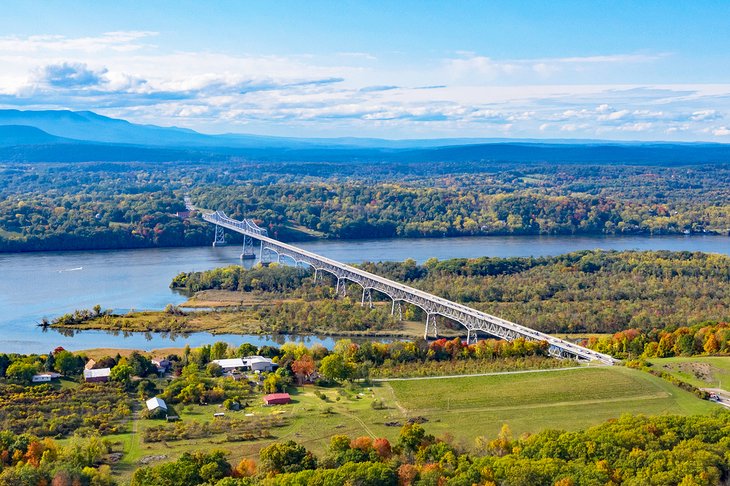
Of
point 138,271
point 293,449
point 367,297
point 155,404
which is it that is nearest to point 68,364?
point 155,404

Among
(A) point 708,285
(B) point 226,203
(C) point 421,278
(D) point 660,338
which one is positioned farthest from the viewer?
(B) point 226,203

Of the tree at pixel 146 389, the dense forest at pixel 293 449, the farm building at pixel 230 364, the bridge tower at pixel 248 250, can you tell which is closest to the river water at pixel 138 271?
the bridge tower at pixel 248 250

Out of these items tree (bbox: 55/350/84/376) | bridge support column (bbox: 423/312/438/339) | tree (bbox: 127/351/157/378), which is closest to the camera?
tree (bbox: 127/351/157/378)

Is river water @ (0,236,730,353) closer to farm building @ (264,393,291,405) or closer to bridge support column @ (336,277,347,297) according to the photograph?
bridge support column @ (336,277,347,297)

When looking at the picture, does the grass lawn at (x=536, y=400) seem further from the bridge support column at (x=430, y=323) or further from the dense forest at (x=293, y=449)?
the bridge support column at (x=430, y=323)

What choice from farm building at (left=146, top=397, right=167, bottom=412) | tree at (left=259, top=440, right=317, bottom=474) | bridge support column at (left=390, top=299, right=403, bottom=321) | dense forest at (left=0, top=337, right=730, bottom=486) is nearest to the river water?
bridge support column at (left=390, top=299, right=403, bottom=321)

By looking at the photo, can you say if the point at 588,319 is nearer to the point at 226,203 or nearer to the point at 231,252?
the point at 231,252

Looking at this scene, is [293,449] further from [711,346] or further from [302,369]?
[711,346]

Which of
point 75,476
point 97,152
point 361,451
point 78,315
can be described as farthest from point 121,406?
point 97,152
